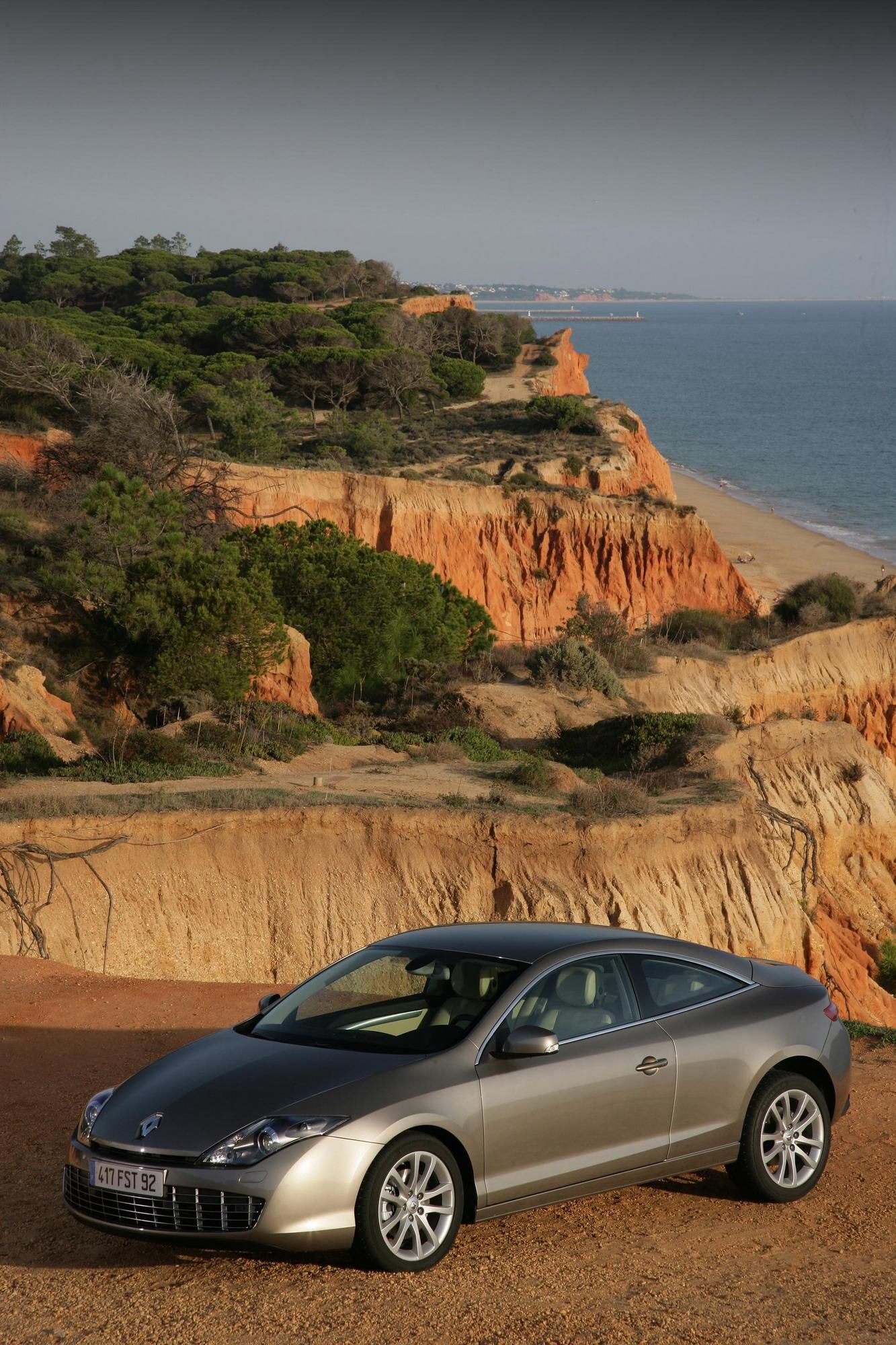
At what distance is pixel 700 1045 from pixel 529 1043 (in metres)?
1.14

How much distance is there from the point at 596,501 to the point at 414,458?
23.6 ft

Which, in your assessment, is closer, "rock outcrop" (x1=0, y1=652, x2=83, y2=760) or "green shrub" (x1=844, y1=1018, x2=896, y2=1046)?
"green shrub" (x1=844, y1=1018, x2=896, y2=1046)

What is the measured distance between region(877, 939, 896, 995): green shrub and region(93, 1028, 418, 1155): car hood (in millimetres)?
16188

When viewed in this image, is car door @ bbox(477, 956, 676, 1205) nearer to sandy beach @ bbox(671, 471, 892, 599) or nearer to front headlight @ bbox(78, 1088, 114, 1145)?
front headlight @ bbox(78, 1088, 114, 1145)

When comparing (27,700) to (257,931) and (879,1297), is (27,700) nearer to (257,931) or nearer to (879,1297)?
(257,931)

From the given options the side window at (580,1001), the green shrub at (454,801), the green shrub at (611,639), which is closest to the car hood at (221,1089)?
the side window at (580,1001)

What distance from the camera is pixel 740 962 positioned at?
7.34m

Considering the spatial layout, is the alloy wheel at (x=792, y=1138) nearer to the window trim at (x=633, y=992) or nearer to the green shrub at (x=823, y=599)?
the window trim at (x=633, y=992)

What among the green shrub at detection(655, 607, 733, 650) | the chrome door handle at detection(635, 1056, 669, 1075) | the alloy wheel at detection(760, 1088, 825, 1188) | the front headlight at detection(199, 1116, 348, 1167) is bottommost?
the green shrub at detection(655, 607, 733, 650)

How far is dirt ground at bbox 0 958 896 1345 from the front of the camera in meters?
5.20

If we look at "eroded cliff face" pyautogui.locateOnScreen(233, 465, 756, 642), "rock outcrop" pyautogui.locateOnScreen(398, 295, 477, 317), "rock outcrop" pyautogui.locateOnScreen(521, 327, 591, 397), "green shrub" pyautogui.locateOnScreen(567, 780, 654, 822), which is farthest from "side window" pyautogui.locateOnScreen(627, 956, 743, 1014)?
"rock outcrop" pyautogui.locateOnScreen(398, 295, 477, 317)

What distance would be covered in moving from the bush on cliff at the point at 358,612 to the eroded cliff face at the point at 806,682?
5428mm

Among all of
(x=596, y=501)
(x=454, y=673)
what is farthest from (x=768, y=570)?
(x=454, y=673)

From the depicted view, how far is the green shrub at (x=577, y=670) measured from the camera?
29.1 meters
